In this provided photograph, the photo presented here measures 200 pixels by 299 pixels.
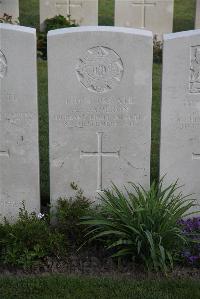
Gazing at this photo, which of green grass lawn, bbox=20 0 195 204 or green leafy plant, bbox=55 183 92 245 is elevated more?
green grass lawn, bbox=20 0 195 204

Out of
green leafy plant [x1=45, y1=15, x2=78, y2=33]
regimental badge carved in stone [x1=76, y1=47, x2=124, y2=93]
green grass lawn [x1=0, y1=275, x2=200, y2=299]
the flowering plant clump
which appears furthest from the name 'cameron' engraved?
green leafy plant [x1=45, y1=15, x2=78, y2=33]

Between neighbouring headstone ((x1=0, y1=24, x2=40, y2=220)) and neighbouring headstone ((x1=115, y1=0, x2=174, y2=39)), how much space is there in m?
7.24

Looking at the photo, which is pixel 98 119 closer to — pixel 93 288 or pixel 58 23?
pixel 93 288

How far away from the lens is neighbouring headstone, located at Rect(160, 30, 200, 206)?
5473 millimetres

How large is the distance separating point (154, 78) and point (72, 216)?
212 inches

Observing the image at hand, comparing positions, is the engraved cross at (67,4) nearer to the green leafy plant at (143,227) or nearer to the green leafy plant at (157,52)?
the green leafy plant at (157,52)

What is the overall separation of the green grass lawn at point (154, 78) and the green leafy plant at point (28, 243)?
100 cm

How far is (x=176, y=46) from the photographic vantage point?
5.46m

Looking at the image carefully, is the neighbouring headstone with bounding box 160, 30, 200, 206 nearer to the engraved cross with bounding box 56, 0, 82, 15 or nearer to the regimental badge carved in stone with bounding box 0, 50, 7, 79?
the regimental badge carved in stone with bounding box 0, 50, 7, 79

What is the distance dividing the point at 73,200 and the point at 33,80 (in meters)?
1.19

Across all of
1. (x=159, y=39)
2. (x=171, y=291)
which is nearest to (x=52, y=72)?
(x=171, y=291)

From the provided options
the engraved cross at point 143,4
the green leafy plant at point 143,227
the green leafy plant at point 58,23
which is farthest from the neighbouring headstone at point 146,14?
the green leafy plant at point 143,227

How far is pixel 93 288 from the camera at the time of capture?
4941mm

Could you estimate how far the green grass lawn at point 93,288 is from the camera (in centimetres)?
485
